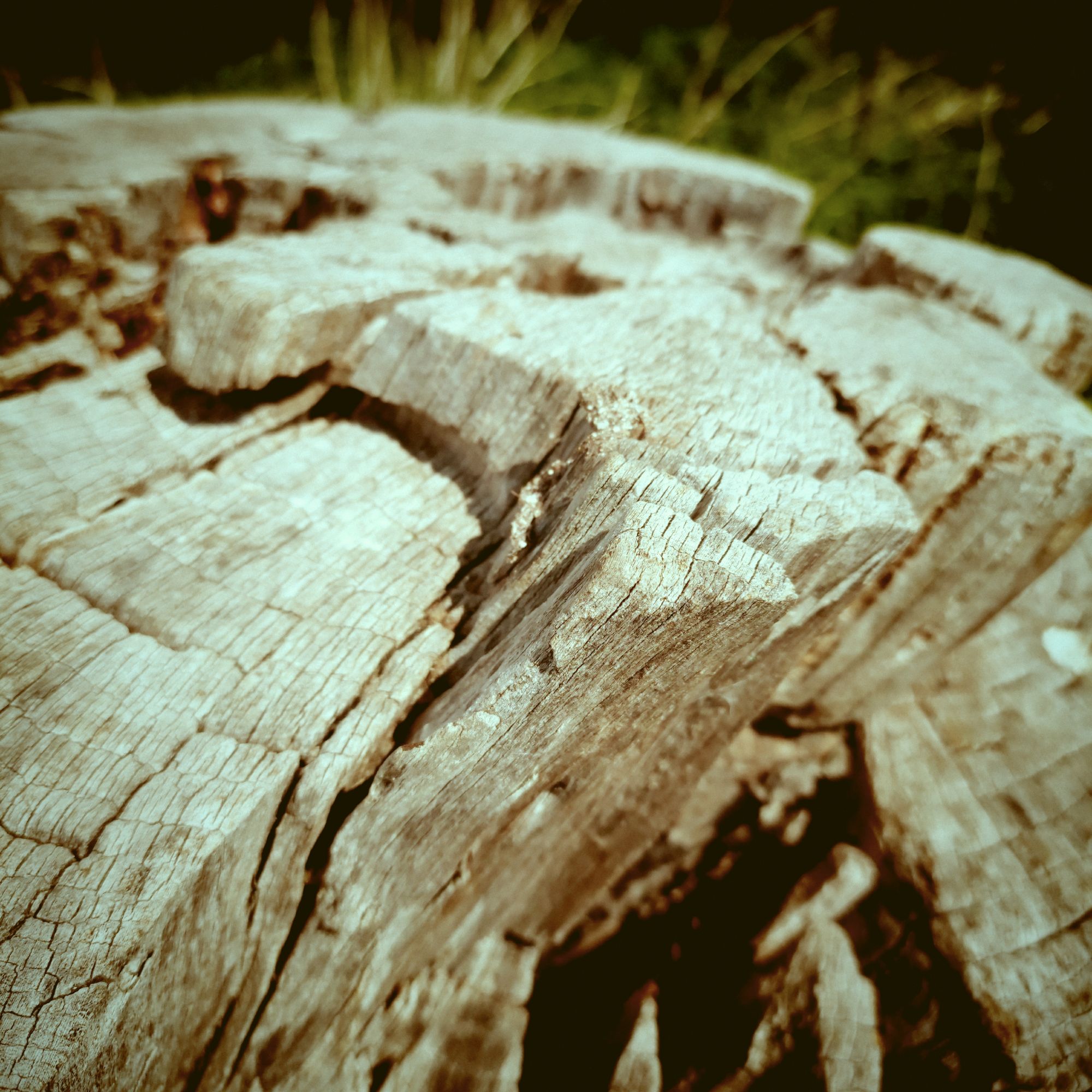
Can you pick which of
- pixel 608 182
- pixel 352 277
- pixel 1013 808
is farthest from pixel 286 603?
pixel 608 182

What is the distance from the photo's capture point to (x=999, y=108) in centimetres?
408

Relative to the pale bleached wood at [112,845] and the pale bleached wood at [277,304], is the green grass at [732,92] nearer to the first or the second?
the pale bleached wood at [277,304]

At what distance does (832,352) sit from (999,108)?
411cm

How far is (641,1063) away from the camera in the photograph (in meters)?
1.38

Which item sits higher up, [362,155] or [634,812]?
[362,155]

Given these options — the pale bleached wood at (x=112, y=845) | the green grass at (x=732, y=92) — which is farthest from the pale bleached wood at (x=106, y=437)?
the green grass at (x=732, y=92)

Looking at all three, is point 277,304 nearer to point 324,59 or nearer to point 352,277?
point 352,277

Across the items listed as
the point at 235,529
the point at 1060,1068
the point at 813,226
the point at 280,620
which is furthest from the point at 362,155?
the point at 1060,1068

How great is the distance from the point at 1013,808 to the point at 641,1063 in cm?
105

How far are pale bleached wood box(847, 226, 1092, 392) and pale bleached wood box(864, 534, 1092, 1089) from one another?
2.20 feet

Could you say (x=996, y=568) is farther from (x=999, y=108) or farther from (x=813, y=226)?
(x=999, y=108)

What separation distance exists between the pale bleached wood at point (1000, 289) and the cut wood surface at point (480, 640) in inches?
1.0

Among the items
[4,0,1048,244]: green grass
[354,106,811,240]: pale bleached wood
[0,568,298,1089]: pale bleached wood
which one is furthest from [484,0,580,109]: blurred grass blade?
[0,568,298,1089]: pale bleached wood

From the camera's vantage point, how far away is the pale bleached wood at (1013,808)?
1216 mm
